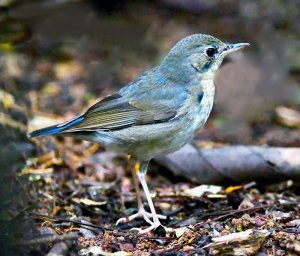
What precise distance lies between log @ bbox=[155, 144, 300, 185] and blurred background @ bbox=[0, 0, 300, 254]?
1351mm

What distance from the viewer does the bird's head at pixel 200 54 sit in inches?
270

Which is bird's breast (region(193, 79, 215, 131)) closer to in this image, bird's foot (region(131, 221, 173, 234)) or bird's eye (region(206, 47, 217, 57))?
bird's eye (region(206, 47, 217, 57))

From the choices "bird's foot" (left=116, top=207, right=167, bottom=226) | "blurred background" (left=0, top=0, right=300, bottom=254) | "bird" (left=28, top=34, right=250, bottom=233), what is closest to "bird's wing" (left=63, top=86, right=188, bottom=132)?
"bird" (left=28, top=34, right=250, bottom=233)

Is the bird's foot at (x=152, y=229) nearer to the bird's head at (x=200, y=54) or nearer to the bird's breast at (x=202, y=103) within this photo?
the bird's breast at (x=202, y=103)

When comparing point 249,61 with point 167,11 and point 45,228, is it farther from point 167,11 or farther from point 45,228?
point 45,228

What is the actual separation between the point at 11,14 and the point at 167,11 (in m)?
3.61

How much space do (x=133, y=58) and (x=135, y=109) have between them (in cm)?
536

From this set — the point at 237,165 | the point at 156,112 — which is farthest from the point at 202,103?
the point at 237,165

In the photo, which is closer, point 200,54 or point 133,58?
point 200,54

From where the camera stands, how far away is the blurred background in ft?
30.8

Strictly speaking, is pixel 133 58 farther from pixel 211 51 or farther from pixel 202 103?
pixel 202 103

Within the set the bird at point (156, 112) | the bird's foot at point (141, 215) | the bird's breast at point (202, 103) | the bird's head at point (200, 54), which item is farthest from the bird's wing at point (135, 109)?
the bird's foot at point (141, 215)

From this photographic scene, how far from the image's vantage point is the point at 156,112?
654 cm

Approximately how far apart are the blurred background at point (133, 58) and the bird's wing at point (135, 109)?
131 cm
